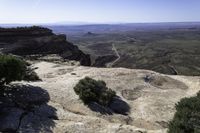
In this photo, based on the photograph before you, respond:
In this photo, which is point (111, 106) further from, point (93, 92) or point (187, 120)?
point (187, 120)

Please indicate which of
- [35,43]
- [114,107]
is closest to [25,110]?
[114,107]

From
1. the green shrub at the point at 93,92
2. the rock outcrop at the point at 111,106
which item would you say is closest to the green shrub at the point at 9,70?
the rock outcrop at the point at 111,106

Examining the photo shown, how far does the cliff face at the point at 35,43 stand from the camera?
170ft

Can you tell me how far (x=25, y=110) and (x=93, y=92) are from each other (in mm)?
4950

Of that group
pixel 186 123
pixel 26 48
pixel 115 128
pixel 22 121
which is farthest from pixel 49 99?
pixel 26 48

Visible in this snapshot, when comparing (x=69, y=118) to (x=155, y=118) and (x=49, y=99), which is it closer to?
(x=49, y=99)

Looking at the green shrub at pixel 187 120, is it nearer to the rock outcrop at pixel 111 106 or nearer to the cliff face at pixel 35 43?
the rock outcrop at pixel 111 106

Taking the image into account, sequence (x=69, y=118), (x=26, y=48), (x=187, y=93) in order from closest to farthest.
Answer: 1. (x=69, y=118)
2. (x=187, y=93)
3. (x=26, y=48)

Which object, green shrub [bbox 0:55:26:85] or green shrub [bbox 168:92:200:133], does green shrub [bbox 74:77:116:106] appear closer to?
green shrub [bbox 0:55:26:85]

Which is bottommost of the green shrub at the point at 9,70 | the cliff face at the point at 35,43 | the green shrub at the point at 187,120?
the cliff face at the point at 35,43

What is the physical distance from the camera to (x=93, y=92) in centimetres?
2158

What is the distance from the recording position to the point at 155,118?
65.8ft

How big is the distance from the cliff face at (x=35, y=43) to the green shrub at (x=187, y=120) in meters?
35.2

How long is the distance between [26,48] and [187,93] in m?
32.0
